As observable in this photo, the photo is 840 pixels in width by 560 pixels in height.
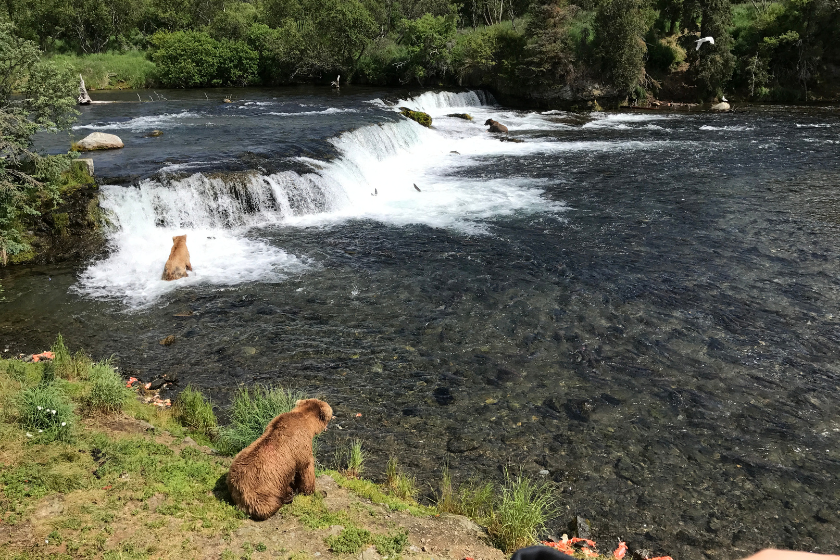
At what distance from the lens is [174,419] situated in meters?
7.45

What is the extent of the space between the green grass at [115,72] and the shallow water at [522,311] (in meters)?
27.3

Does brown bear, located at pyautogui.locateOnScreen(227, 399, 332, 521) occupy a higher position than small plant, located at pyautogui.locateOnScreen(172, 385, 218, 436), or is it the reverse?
brown bear, located at pyautogui.locateOnScreen(227, 399, 332, 521)

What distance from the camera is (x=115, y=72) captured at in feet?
151

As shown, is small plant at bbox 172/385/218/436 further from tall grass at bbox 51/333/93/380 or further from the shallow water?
tall grass at bbox 51/333/93/380

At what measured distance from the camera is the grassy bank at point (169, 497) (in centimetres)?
445

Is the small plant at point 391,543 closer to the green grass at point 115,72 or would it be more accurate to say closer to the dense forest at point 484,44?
the dense forest at point 484,44

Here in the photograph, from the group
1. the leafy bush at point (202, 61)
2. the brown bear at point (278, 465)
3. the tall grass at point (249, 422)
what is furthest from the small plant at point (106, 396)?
the leafy bush at point (202, 61)

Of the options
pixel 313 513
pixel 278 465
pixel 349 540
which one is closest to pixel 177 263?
pixel 278 465

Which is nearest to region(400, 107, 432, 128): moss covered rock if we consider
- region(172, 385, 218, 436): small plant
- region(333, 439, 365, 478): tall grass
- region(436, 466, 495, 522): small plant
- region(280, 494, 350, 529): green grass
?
region(172, 385, 218, 436): small plant

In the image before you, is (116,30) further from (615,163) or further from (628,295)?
(628,295)

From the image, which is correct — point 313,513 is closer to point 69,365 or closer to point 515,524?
point 515,524

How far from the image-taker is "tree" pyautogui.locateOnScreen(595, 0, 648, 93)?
3672 centimetres

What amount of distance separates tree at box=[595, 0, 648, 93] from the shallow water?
16821 millimetres

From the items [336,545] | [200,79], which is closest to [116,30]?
[200,79]
